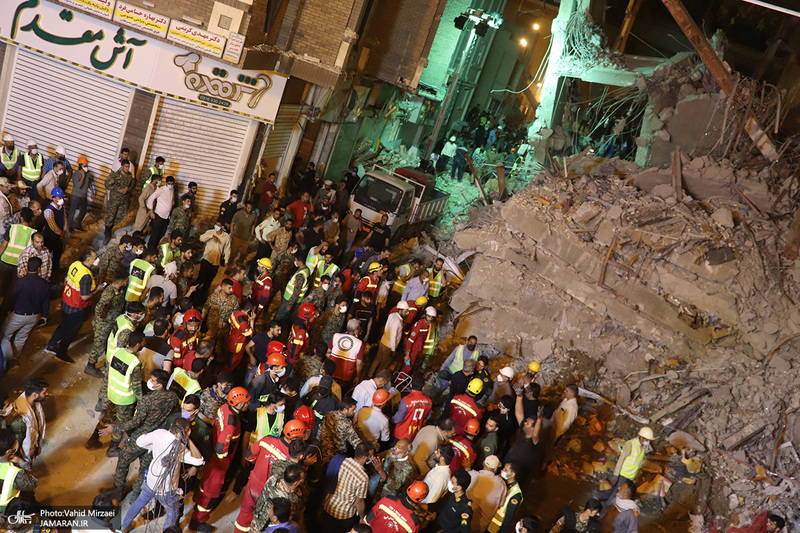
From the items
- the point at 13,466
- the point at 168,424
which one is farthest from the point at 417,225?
the point at 13,466

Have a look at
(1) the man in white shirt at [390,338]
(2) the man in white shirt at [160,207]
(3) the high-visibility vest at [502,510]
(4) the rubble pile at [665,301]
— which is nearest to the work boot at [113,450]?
(1) the man in white shirt at [390,338]

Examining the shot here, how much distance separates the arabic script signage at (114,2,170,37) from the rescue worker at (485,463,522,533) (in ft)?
37.1

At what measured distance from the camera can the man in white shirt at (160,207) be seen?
39.8 ft

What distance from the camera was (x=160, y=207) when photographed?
40.0 feet

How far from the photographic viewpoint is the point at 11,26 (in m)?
13.3

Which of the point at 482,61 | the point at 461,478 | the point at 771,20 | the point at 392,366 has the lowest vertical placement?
the point at 392,366

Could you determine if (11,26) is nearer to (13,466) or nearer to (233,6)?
(233,6)

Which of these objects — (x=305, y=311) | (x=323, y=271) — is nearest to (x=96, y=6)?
(x=323, y=271)

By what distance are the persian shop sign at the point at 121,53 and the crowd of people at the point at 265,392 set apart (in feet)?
8.81

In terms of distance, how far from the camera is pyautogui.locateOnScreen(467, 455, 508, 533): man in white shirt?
23.2 ft

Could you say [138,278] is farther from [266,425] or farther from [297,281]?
[266,425]

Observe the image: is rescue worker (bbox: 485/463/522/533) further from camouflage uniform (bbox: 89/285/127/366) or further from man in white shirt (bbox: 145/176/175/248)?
Result: man in white shirt (bbox: 145/176/175/248)

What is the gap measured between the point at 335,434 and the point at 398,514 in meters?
1.41

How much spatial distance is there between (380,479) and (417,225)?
11001mm
